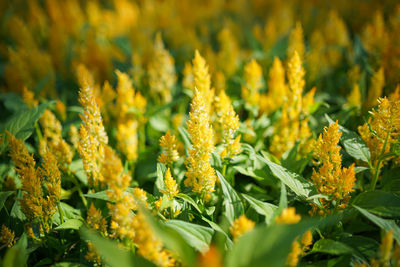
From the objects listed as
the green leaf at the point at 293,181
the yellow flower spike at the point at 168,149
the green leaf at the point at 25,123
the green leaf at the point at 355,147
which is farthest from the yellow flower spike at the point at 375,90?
the green leaf at the point at 25,123

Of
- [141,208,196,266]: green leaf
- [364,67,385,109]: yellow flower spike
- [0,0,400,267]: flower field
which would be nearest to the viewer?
[141,208,196,266]: green leaf

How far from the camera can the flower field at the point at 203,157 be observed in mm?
1056

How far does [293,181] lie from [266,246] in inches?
22.9

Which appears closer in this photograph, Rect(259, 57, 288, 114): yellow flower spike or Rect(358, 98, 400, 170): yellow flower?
Rect(358, 98, 400, 170): yellow flower

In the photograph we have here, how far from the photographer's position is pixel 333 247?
3.90 ft

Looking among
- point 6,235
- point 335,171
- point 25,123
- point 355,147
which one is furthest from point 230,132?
point 25,123

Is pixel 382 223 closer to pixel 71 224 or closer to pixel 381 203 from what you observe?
pixel 381 203

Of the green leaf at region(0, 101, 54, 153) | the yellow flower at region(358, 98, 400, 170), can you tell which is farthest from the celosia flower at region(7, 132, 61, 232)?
the yellow flower at region(358, 98, 400, 170)

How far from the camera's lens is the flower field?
3.46ft

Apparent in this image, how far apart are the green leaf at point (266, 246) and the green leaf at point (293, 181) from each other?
0.45 metres

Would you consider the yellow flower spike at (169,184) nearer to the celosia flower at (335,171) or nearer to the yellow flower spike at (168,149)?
the yellow flower spike at (168,149)

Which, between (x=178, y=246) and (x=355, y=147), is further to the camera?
(x=355, y=147)

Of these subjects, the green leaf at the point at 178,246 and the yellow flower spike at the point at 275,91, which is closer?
the green leaf at the point at 178,246

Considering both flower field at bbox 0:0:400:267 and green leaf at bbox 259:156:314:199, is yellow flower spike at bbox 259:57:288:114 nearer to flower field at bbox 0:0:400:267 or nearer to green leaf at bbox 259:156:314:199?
flower field at bbox 0:0:400:267
